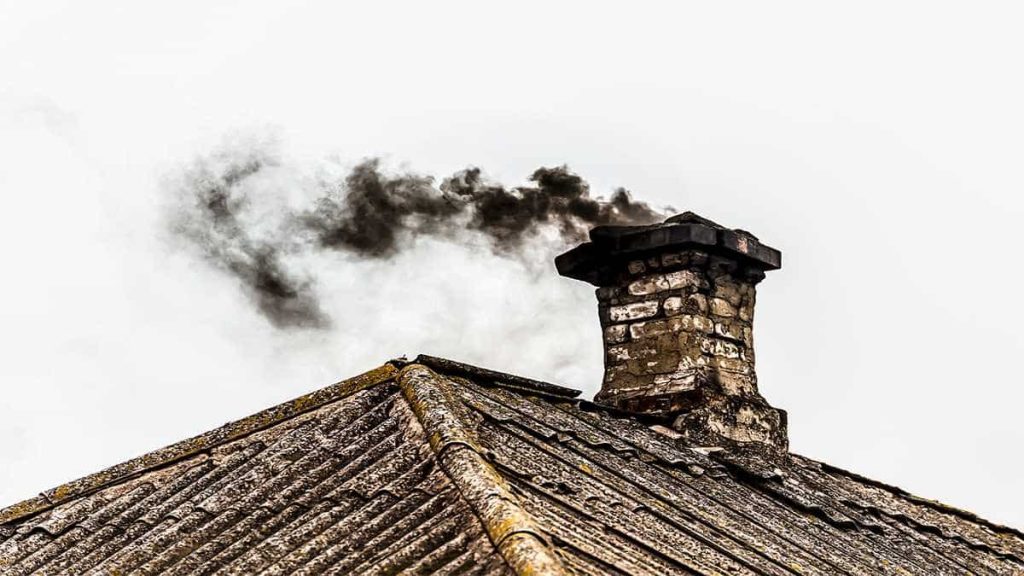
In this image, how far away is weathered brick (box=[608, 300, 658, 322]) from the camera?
9031 millimetres

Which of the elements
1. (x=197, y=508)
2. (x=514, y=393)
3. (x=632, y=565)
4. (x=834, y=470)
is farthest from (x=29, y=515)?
(x=834, y=470)

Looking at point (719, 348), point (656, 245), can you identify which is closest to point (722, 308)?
point (719, 348)

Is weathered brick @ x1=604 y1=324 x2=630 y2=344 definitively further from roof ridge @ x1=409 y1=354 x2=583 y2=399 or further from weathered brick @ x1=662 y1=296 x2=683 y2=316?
roof ridge @ x1=409 y1=354 x2=583 y2=399

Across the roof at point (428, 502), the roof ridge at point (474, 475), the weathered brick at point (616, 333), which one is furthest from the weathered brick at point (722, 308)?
the roof ridge at point (474, 475)

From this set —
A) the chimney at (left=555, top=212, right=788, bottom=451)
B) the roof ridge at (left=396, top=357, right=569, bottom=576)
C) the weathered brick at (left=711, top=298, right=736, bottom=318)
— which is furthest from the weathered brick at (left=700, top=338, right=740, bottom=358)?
the roof ridge at (left=396, top=357, right=569, bottom=576)

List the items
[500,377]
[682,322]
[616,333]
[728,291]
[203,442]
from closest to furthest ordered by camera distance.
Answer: [203,442], [500,377], [682,322], [616,333], [728,291]

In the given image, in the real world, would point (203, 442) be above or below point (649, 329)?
below

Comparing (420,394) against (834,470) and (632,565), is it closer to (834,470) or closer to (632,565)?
(632,565)

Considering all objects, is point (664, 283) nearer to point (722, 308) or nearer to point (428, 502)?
point (722, 308)

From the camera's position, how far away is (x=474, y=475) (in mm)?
4672

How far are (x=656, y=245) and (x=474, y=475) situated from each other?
448 centimetres

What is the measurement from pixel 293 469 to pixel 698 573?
1.68 metres

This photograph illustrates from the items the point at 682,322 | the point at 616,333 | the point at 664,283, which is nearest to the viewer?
the point at 682,322

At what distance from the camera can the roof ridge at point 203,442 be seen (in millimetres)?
6070
